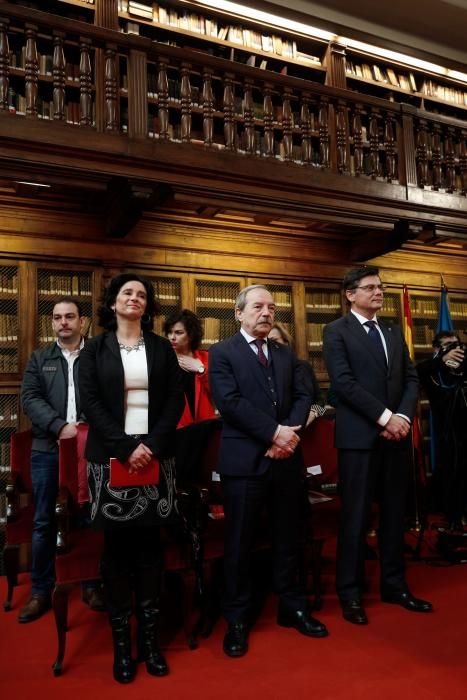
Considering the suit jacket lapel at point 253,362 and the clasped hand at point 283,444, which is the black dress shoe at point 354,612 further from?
the suit jacket lapel at point 253,362

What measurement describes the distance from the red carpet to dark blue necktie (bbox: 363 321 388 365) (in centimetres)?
132

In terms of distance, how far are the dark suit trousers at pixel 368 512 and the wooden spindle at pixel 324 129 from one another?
9.10ft

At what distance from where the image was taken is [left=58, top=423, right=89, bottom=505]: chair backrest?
274 centimetres

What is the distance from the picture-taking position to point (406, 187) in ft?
16.2

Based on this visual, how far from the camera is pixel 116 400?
229cm

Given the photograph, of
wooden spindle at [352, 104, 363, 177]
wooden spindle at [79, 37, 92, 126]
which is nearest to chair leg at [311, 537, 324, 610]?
wooden spindle at [79, 37, 92, 126]

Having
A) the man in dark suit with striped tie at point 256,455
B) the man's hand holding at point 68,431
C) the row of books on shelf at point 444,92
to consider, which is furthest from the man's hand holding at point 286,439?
the row of books on shelf at point 444,92

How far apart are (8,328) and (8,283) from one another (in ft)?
1.20

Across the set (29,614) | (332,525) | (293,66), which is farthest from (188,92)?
(29,614)

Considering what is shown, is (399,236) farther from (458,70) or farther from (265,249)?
(458,70)

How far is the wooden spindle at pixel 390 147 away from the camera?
4973mm

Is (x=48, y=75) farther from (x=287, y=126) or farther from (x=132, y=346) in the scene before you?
(x=132, y=346)

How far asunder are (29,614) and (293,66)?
544 cm

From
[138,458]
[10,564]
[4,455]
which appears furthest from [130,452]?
[4,455]
